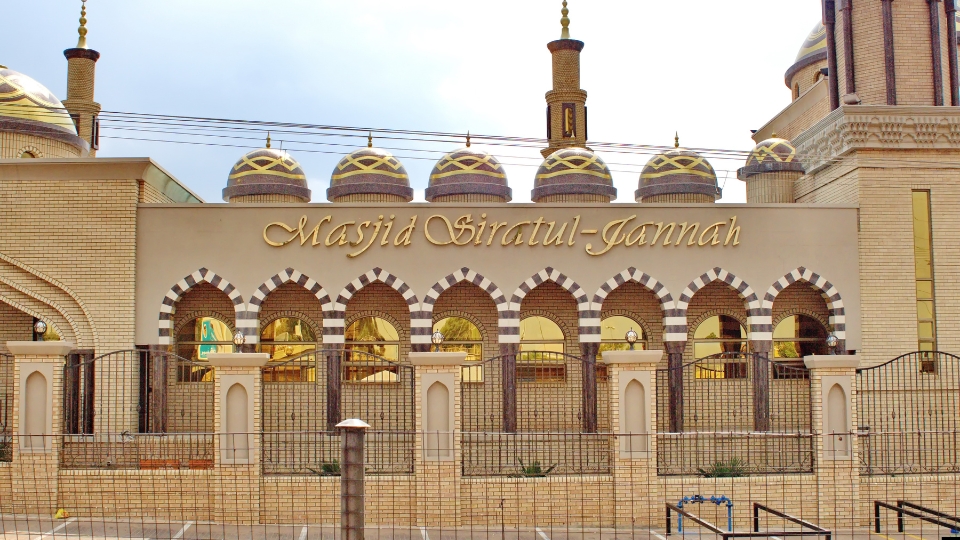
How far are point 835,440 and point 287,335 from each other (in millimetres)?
9133

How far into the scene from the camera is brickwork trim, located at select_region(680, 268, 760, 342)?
15.8 metres

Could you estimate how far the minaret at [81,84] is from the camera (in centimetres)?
2630

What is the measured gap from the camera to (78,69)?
26.5 metres

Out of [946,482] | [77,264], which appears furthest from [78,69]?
[946,482]

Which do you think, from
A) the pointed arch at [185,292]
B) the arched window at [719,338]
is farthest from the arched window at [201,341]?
the arched window at [719,338]

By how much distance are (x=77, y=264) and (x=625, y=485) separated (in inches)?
375

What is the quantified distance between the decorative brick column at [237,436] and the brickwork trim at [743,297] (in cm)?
764

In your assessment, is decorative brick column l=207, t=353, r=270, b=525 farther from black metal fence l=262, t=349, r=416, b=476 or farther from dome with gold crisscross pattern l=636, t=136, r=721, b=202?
dome with gold crisscross pattern l=636, t=136, r=721, b=202

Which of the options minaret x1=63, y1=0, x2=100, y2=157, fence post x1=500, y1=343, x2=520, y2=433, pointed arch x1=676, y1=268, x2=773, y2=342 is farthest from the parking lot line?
minaret x1=63, y1=0, x2=100, y2=157

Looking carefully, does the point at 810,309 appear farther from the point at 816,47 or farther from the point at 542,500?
the point at 816,47

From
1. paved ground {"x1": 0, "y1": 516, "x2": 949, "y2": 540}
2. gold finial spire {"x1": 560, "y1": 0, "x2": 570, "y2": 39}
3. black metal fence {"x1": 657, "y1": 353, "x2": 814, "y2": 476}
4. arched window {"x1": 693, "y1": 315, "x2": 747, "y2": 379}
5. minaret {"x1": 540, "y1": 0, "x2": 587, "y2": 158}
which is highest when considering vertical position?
gold finial spire {"x1": 560, "y1": 0, "x2": 570, "y2": 39}

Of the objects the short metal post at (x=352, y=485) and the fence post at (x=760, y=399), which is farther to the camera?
the fence post at (x=760, y=399)

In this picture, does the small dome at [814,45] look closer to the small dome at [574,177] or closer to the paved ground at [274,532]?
the small dome at [574,177]

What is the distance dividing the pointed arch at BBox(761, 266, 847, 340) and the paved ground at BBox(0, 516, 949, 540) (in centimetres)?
522
